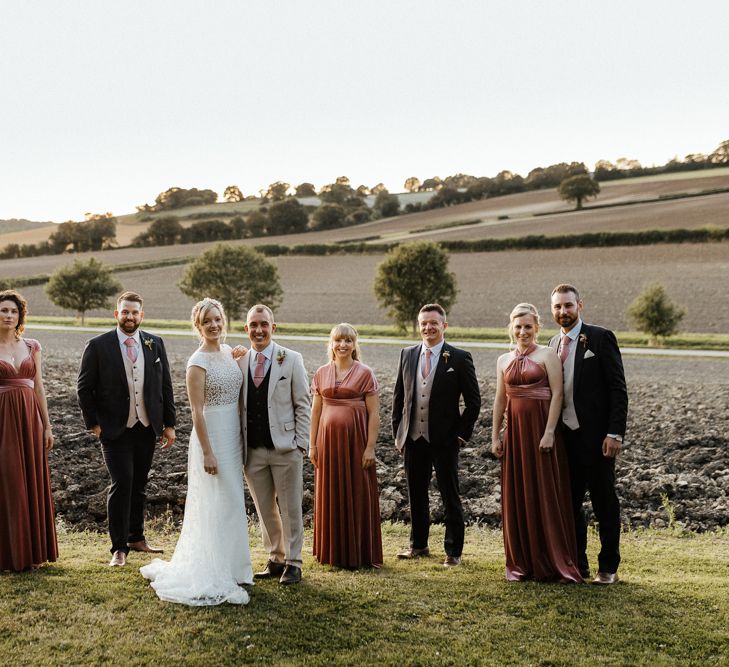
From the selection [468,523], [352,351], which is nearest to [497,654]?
[352,351]

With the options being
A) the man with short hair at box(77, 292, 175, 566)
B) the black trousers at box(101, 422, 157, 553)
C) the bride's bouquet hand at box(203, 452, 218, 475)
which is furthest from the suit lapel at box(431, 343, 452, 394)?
the black trousers at box(101, 422, 157, 553)

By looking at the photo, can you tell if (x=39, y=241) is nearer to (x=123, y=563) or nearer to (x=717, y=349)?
(x=717, y=349)

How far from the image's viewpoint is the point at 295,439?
21.4 ft

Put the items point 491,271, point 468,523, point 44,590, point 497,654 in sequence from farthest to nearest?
1. point 491,271
2. point 468,523
3. point 44,590
4. point 497,654

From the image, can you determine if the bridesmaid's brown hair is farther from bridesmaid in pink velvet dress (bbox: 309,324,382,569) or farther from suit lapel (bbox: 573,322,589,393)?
suit lapel (bbox: 573,322,589,393)

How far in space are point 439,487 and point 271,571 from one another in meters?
1.76

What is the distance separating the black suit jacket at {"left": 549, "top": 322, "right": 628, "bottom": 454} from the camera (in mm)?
6434

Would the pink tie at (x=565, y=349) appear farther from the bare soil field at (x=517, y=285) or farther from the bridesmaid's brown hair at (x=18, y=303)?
the bare soil field at (x=517, y=285)

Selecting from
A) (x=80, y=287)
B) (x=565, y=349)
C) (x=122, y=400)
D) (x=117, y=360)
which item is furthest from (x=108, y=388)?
(x=80, y=287)

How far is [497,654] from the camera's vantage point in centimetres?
508

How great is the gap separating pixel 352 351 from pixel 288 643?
8.57 ft

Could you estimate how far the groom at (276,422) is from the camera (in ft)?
21.3

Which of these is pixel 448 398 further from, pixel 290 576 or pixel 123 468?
pixel 123 468

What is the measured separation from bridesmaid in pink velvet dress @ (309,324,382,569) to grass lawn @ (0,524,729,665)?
24cm
